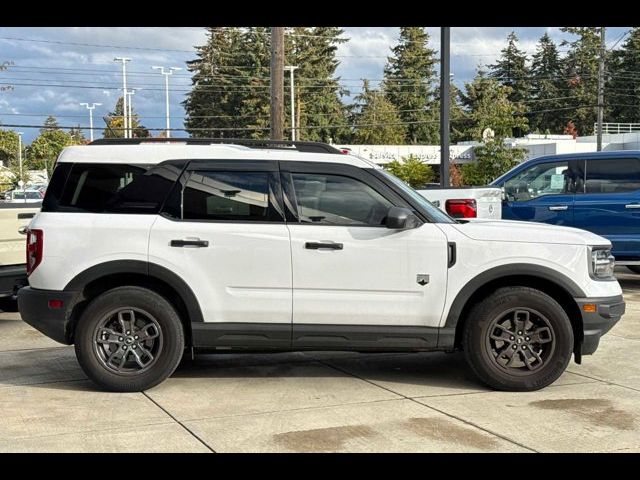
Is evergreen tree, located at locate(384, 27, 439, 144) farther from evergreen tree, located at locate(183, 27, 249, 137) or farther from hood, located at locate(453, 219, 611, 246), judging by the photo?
hood, located at locate(453, 219, 611, 246)

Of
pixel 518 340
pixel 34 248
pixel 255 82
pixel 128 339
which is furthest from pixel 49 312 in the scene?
pixel 255 82

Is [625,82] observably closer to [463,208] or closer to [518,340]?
[463,208]

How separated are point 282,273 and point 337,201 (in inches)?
28.2

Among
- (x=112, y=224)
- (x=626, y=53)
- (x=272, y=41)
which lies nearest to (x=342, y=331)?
(x=112, y=224)

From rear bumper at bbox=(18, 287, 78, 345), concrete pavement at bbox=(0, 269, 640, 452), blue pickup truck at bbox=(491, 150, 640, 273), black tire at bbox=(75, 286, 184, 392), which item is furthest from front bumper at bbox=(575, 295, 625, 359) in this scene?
blue pickup truck at bbox=(491, 150, 640, 273)

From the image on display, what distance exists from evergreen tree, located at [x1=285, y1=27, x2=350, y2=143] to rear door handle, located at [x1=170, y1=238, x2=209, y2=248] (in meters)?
74.9

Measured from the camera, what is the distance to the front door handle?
581 centimetres

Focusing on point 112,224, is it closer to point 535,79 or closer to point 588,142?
point 588,142

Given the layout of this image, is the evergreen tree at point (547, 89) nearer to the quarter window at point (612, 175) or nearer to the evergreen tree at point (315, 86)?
the evergreen tree at point (315, 86)

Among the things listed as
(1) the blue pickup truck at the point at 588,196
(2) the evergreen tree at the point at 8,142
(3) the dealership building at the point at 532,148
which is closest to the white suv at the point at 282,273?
(1) the blue pickup truck at the point at 588,196

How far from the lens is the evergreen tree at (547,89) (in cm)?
9050

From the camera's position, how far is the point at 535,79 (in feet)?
310

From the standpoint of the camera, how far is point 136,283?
5.99 metres
